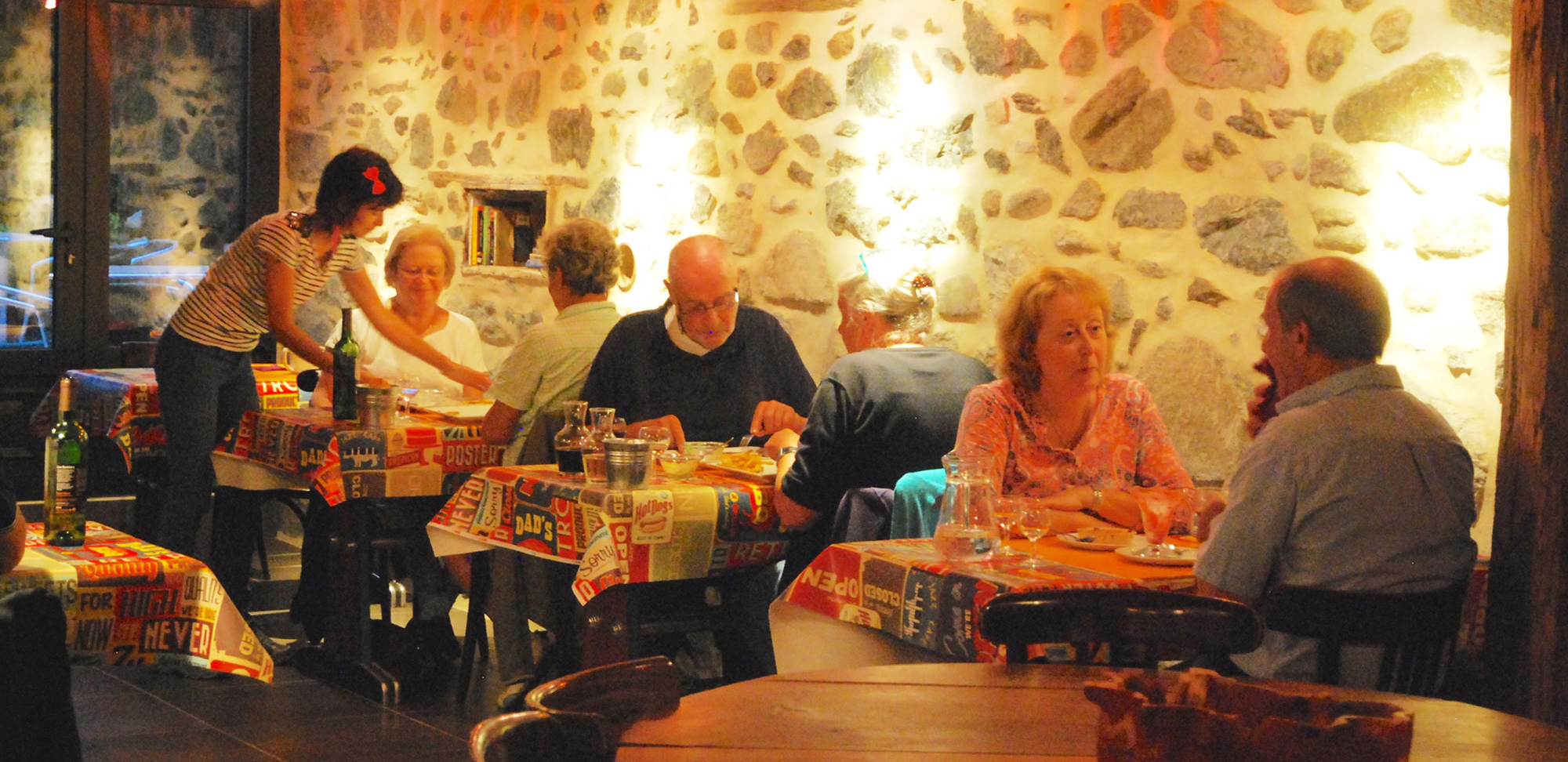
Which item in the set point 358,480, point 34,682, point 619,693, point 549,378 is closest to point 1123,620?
point 619,693

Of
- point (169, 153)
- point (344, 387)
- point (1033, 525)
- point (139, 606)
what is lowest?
point (139, 606)

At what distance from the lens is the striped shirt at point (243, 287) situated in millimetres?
4809

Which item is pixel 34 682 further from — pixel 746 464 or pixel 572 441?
pixel 746 464

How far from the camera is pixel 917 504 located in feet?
10.8

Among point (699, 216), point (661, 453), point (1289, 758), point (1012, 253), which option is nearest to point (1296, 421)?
point (1289, 758)

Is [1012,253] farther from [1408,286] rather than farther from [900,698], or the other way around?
[900,698]

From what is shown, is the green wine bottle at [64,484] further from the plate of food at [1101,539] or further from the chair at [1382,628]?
the chair at [1382,628]

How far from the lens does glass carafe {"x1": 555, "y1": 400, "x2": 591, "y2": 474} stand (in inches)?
139

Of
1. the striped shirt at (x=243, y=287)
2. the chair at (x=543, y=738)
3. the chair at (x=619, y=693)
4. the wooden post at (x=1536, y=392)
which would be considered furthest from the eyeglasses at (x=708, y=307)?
the chair at (x=543, y=738)

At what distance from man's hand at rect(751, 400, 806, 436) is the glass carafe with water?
1.46 meters

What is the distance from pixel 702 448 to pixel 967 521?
1.38 meters

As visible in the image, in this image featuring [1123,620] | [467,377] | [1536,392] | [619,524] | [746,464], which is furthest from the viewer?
[467,377]

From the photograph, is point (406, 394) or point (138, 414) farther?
point (138, 414)

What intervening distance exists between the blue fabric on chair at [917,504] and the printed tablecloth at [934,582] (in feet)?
1.44
